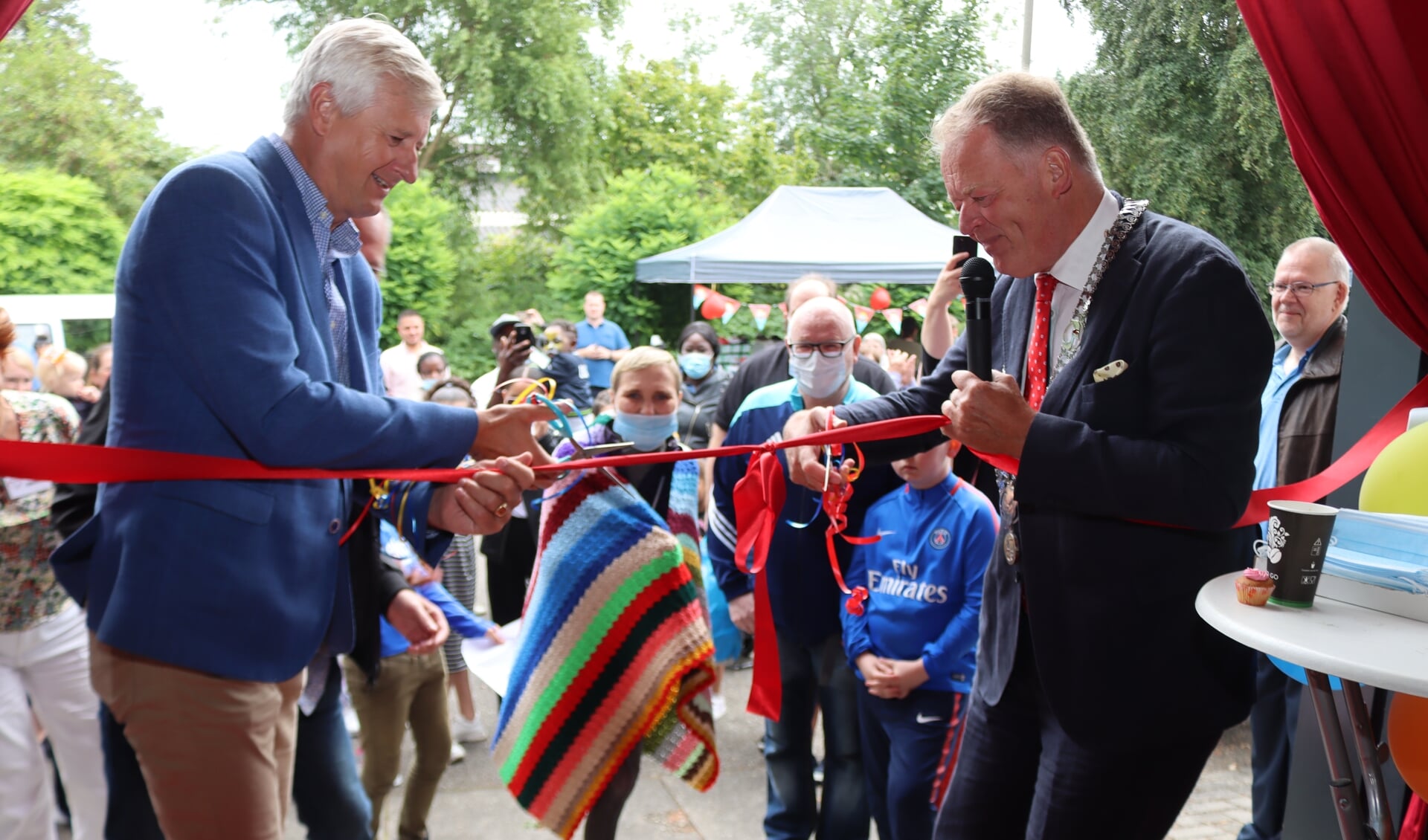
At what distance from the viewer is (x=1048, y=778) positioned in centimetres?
181

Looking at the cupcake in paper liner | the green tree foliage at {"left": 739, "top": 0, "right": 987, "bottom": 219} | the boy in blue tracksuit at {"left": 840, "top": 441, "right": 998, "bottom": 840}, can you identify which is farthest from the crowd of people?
the green tree foliage at {"left": 739, "top": 0, "right": 987, "bottom": 219}

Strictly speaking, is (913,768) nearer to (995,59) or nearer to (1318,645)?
(1318,645)

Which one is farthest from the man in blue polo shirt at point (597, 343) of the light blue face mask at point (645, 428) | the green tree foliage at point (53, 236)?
the light blue face mask at point (645, 428)

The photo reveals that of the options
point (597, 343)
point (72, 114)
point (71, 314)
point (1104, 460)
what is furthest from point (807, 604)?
point (72, 114)

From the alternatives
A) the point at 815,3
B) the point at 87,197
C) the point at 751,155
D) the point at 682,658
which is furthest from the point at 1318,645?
the point at 751,155

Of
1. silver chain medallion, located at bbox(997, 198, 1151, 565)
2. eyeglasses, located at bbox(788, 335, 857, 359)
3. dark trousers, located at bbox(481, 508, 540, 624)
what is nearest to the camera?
silver chain medallion, located at bbox(997, 198, 1151, 565)

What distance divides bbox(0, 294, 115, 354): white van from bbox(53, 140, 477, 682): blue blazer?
8.94 meters

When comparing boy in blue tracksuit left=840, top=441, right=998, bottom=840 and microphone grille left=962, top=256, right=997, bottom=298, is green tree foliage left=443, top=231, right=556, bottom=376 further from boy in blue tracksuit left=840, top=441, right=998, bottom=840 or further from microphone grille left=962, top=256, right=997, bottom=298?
microphone grille left=962, top=256, right=997, bottom=298

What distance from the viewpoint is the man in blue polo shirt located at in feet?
31.7

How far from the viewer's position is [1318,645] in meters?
1.39

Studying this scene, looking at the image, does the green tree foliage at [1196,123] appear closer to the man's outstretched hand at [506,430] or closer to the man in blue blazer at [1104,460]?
the man in blue blazer at [1104,460]

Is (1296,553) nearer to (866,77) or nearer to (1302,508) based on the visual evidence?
(1302,508)

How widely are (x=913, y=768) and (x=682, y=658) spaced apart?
0.76m

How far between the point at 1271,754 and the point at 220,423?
350cm
